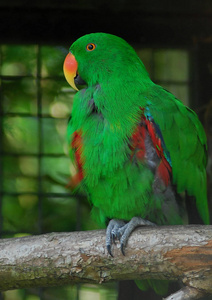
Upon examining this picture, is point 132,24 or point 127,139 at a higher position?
point 132,24

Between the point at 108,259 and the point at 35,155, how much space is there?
102 cm

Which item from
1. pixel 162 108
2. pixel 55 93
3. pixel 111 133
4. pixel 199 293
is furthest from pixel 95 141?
pixel 55 93

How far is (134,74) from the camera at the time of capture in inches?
57.4

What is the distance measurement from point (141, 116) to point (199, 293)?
516 mm

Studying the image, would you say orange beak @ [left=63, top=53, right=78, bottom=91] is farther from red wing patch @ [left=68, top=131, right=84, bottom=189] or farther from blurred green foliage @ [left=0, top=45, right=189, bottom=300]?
blurred green foliage @ [left=0, top=45, right=189, bottom=300]

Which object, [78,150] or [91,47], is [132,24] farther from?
[78,150]

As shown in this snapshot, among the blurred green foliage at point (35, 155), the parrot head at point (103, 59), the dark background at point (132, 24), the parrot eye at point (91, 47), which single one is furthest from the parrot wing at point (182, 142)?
the blurred green foliage at point (35, 155)

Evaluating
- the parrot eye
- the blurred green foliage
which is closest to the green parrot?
the parrot eye

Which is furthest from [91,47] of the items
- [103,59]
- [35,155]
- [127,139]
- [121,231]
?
[35,155]

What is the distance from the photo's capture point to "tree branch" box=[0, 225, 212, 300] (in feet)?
3.90

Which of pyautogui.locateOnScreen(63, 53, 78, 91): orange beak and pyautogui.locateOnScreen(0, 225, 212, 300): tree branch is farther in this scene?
pyautogui.locateOnScreen(63, 53, 78, 91): orange beak

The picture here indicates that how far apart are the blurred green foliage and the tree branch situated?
867 mm

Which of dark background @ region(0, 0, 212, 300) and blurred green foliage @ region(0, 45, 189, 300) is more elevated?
dark background @ region(0, 0, 212, 300)

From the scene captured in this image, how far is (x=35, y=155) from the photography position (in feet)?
7.25
